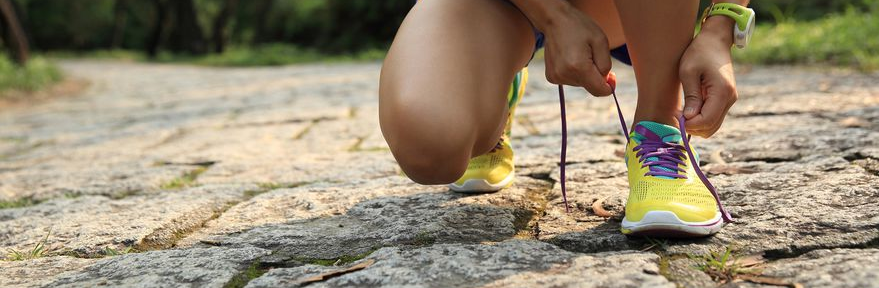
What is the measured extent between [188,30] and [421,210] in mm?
15367

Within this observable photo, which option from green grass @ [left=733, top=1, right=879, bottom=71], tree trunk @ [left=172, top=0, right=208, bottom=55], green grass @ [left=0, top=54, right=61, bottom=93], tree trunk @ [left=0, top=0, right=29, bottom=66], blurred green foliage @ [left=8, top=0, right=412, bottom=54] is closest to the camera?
green grass @ [left=733, top=1, right=879, bottom=71]

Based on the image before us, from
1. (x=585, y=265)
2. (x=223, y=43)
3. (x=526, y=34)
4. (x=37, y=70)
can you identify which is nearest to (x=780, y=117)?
(x=526, y=34)

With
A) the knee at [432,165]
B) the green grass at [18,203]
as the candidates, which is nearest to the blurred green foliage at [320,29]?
the knee at [432,165]

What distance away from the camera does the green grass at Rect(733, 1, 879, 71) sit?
4.30 meters

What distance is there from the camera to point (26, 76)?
704cm

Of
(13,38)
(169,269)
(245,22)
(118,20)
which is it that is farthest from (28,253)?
(118,20)

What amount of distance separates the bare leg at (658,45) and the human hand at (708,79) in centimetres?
3

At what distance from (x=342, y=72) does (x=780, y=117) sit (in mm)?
4991

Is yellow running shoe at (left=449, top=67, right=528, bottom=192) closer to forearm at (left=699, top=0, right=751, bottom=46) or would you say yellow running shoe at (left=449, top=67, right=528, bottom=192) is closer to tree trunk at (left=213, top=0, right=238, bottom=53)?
forearm at (left=699, top=0, right=751, bottom=46)

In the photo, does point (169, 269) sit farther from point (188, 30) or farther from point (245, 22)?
point (245, 22)

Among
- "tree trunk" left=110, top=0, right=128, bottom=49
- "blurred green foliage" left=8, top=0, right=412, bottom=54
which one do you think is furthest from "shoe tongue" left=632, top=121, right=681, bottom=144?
"tree trunk" left=110, top=0, right=128, bottom=49

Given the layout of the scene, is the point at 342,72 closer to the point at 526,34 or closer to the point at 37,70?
the point at 37,70

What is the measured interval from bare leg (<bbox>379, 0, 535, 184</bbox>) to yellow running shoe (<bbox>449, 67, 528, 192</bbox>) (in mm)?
273

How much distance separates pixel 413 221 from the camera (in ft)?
4.93
